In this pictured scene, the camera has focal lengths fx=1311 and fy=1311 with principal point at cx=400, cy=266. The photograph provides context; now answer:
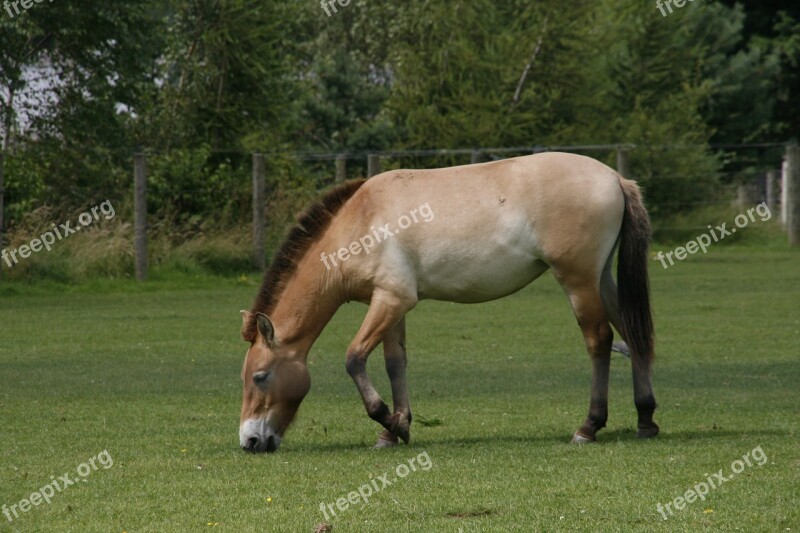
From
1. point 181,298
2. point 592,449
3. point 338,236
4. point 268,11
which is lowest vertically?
point 181,298

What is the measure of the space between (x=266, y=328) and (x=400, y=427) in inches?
45.6

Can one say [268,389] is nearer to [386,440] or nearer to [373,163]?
[386,440]

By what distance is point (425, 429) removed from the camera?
9906 millimetres

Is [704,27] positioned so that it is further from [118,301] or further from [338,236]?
[338,236]

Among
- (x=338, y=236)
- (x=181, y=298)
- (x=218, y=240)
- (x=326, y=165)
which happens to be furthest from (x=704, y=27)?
(x=338, y=236)

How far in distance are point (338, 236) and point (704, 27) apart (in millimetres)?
38141

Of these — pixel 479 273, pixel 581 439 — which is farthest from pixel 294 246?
pixel 581 439

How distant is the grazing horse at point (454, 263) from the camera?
920 centimetres

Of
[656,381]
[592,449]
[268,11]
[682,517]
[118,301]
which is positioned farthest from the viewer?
[268,11]

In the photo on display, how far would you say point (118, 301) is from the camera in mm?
21453

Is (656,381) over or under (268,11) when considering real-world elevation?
under

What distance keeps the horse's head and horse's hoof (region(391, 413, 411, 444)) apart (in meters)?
0.67

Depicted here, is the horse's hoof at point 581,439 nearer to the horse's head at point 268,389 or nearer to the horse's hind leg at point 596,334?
the horse's hind leg at point 596,334

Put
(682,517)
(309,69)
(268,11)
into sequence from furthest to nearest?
(309,69)
(268,11)
(682,517)
